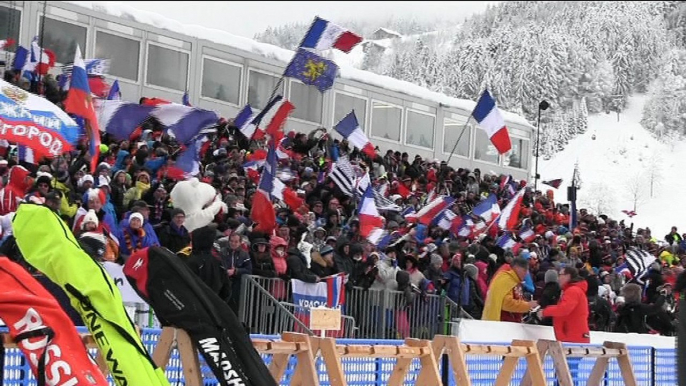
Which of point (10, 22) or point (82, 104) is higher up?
point (10, 22)

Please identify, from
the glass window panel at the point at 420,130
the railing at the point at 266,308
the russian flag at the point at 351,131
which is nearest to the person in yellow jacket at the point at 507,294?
the railing at the point at 266,308

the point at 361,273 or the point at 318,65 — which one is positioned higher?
the point at 318,65

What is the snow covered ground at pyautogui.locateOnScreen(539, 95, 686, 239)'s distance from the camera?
20.7 metres

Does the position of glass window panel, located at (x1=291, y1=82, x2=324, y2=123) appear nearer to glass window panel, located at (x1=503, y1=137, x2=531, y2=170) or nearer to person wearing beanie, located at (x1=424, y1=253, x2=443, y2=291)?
glass window panel, located at (x1=503, y1=137, x2=531, y2=170)

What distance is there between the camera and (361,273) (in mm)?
15484

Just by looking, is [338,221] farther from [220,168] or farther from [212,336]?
[212,336]

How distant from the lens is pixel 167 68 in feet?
88.9

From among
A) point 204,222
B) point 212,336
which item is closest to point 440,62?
point 204,222

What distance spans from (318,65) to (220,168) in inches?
96.5

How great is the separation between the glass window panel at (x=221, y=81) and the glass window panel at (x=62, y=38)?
12.6 ft

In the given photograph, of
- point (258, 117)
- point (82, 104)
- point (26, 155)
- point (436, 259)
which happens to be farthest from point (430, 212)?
point (82, 104)

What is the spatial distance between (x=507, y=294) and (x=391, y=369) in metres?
3.99

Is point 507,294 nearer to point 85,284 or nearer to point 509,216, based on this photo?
point 85,284

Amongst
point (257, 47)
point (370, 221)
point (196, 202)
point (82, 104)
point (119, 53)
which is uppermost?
point (257, 47)
